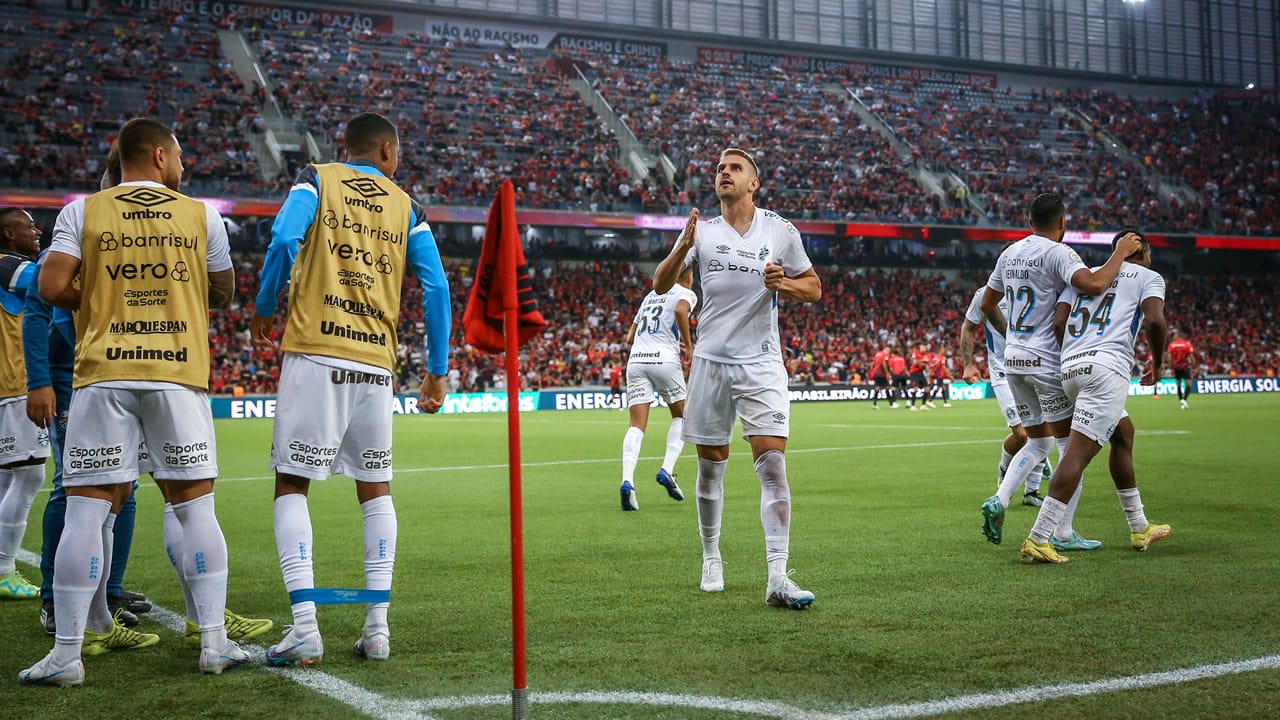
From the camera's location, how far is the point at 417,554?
8219mm

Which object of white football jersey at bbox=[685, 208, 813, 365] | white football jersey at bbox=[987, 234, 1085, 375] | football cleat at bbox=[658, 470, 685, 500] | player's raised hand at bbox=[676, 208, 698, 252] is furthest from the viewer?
football cleat at bbox=[658, 470, 685, 500]

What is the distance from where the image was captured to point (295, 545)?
499cm

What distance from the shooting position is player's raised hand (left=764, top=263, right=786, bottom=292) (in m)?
6.12

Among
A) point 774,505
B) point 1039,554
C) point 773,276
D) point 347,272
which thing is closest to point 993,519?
point 1039,554

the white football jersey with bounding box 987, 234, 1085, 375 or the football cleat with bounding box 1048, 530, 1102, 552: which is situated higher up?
the white football jersey with bounding box 987, 234, 1085, 375

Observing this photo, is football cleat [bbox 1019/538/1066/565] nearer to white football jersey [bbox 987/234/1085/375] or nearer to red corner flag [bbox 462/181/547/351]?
white football jersey [bbox 987/234/1085/375]

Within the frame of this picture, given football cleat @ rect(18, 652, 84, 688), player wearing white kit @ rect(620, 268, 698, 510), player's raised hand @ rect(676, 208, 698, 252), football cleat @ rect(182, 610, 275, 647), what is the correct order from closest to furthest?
football cleat @ rect(18, 652, 84, 688)
football cleat @ rect(182, 610, 275, 647)
player's raised hand @ rect(676, 208, 698, 252)
player wearing white kit @ rect(620, 268, 698, 510)

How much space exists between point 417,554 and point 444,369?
353cm

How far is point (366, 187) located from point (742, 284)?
2.33 metres

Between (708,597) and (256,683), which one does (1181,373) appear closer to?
(708,597)

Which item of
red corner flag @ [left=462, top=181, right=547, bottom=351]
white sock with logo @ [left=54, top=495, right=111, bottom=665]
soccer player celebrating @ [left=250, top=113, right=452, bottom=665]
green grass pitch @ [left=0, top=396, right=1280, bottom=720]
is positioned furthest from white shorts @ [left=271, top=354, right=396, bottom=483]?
green grass pitch @ [left=0, top=396, right=1280, bottom=720]

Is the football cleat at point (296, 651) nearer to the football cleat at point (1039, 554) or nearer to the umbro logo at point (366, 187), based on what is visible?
the umbro logo at point (366, 187)

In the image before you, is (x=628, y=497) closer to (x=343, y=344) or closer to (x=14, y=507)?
(x=14, y=507)

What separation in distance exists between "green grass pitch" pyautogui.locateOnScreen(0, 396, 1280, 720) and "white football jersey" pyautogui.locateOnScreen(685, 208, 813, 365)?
1449mm
